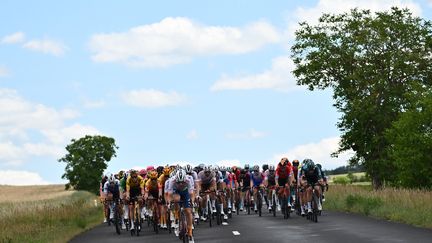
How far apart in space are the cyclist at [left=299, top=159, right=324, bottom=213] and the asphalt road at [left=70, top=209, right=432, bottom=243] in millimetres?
885

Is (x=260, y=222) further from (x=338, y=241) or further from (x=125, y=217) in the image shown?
(x=338, y=241)

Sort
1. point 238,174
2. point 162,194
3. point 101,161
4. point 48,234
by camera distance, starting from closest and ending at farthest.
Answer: point 162,194 → point 48,234 → point 238,174 → point 101,161

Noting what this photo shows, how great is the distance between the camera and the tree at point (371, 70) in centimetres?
6656

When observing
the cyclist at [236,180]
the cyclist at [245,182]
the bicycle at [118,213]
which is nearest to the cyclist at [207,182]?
the bicycle at [118,213]

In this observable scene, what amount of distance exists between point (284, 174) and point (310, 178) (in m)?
1.88

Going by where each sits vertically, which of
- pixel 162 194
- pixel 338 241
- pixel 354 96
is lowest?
pixel 338 241

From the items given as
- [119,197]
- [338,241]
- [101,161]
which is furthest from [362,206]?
[101,161]

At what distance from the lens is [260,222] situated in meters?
28.7

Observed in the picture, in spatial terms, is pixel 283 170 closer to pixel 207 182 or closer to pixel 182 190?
pixel 207 182

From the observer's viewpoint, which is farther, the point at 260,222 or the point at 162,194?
the point at 260,222

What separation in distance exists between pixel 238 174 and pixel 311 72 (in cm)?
3381

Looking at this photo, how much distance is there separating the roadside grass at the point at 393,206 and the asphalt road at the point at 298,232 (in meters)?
0.73

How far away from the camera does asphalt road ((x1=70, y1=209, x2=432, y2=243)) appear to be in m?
20.1

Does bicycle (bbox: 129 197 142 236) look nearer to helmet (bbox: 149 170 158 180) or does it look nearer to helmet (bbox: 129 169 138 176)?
helmet (bbox: 129 169 138 176)
